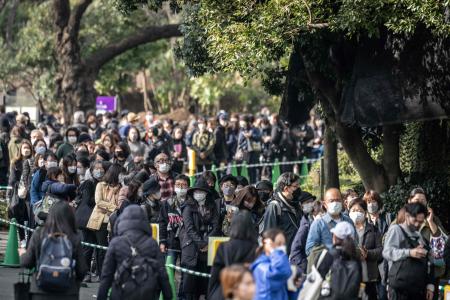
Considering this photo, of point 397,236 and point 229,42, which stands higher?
point 229,42

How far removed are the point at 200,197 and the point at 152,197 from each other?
4.01ft

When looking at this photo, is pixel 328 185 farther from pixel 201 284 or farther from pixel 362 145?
pixel 201 284

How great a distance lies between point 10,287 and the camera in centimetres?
1672

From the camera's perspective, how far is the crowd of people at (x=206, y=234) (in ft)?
38.8

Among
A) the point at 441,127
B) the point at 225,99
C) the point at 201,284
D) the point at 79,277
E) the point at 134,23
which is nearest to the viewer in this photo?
the point at 79,277

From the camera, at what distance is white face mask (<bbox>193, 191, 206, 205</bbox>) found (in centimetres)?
1547

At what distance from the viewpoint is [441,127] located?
2122 cm

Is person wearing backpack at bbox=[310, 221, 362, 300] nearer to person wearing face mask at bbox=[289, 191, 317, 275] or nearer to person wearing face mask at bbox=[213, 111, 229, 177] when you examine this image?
person wearing face mask at bbox=[289, 191, 317, 275]

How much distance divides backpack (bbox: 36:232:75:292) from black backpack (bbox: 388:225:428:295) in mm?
3604

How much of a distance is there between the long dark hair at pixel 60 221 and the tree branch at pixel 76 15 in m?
22.9

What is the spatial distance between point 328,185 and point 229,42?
245 inches

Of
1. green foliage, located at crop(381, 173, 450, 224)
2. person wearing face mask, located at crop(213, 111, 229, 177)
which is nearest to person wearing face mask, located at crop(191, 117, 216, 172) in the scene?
person wearing face mask, located at crop(213, 111, 229, 177)

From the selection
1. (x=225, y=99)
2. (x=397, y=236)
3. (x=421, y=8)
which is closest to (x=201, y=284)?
(x=397, y=236)

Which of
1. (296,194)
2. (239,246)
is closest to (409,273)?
(296,194)
